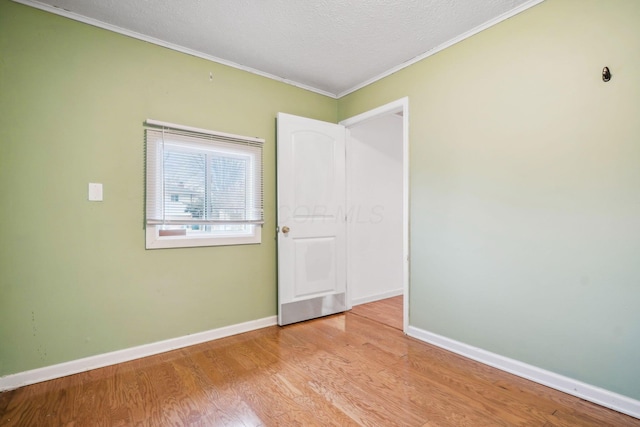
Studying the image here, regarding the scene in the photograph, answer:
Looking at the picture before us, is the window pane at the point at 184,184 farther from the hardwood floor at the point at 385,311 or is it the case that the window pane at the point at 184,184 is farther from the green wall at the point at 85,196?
the hardwood floor at the point at 385,311

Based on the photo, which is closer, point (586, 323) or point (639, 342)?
point (639, 342)

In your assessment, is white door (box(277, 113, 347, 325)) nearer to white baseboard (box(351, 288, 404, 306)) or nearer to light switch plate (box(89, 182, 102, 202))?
white baseboard (box(351, 288, 404, 306))

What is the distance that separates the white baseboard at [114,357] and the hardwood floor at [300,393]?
0.21ft

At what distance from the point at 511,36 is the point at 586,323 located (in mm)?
1952

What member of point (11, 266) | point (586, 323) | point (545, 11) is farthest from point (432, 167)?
point (11, 266)

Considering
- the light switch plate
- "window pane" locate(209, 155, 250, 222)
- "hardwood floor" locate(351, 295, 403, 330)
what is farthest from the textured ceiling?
"hardwood floor" locate(351, 295, 403, 330)

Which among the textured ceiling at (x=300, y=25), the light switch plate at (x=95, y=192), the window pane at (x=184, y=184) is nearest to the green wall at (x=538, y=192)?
the textured ceiling at (x=300, y=25)

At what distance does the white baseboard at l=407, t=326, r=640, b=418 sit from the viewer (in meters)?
1.66

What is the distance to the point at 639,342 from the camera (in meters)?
1.63

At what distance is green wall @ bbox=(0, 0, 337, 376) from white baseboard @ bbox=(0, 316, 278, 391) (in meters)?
0.04

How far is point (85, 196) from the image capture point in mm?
2156

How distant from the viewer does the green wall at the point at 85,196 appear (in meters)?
1.95

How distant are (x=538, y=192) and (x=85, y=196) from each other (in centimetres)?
315

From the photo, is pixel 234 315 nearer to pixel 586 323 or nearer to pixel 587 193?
pixel 586 323
